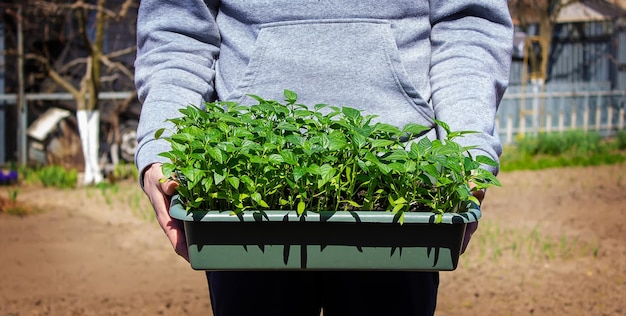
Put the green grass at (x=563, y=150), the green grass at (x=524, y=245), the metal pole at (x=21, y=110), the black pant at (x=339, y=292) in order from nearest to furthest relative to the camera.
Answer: the black pant at (x=339, y=292), the green grass at (x=524, y=245), the metal pole at (x=21, y=110), the green grass at (x=563, y=150)

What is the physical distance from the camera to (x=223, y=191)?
1209 mm

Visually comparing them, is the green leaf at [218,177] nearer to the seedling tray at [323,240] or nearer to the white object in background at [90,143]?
the seedling tray at [323,240]

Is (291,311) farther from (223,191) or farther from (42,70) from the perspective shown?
(42,70)

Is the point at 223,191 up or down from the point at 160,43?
down

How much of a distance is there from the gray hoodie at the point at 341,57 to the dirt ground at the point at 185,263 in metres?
2.77

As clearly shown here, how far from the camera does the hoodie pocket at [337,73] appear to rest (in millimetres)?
1538

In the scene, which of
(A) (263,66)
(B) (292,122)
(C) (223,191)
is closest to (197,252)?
(C) (223,191)

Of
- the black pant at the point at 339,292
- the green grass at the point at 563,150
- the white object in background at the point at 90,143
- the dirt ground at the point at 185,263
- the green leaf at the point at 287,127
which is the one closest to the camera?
the green leaf at the point at 287,127

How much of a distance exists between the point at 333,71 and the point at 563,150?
954 centimetres

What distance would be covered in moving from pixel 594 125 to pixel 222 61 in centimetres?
1259

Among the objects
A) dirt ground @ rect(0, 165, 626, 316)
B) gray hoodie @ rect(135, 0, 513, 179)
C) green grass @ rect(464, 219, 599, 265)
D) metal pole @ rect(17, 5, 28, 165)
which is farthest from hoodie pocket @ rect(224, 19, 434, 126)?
metal pole @ rect(17, 5, 28, 165)

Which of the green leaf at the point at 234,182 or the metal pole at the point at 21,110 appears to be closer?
the green leaf at the point at 234,182

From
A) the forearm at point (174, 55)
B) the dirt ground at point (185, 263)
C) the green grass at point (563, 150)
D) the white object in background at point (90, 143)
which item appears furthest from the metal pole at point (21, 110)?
the forearm at point (174, 55)

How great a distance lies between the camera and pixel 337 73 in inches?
60.7
